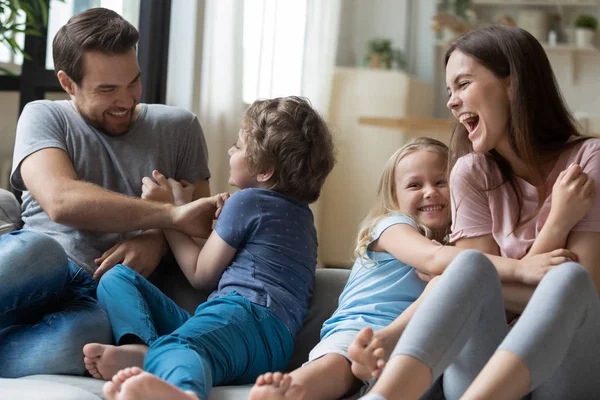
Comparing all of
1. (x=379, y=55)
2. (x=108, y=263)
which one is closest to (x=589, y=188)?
(x=108, y=263)

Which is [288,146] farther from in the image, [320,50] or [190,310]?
[320,50]

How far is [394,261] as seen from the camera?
179cm

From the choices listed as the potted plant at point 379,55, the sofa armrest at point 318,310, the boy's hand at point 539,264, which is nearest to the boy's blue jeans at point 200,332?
the sofa armrest at point 318,310

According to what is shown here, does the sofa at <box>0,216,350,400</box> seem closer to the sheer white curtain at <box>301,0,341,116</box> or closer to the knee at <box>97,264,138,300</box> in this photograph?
the knee at <box>97,264,138,300</box>

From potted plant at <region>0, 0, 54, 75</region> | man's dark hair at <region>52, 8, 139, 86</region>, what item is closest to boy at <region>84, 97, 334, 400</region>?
man's dark hair at <region>52, 8, 139, 86</region>

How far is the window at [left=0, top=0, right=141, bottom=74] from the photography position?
3357mm

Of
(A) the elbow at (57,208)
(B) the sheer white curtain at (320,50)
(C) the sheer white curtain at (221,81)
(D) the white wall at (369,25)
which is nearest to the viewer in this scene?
(A) the elbow at (57,208)

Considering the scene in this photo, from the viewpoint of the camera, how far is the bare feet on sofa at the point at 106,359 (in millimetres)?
1609

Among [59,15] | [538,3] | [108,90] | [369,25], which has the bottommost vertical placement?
[108,90]

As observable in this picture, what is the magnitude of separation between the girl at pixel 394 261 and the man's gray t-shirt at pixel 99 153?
55 centimetres

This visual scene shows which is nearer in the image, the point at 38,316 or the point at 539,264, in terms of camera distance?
the point at 539,264

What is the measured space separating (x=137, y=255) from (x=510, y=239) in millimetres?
846

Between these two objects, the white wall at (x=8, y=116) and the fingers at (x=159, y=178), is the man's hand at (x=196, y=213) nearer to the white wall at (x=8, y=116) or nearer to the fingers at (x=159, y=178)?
the fingers at (x=159, y=178)

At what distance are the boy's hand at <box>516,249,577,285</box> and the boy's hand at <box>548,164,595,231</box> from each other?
0.17 feet
